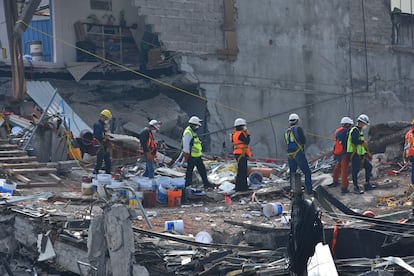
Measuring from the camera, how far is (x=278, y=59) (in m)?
26.6

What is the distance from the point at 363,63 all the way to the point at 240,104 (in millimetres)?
6109

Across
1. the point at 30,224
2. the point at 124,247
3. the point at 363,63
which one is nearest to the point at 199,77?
the point at 363,63

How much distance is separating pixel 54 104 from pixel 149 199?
6.92 m

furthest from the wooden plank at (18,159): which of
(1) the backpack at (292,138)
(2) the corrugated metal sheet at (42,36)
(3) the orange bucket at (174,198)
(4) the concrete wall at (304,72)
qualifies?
(2) the corrugated metal sheet at (42,36)

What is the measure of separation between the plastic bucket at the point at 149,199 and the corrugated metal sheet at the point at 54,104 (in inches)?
176

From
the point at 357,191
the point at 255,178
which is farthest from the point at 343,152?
the point at 255,178

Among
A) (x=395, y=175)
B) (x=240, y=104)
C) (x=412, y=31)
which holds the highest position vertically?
(x=412, y=31)

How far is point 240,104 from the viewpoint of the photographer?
25.4 metres

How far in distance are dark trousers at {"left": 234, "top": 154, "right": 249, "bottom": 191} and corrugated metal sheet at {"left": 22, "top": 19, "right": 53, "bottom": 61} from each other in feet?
32.4

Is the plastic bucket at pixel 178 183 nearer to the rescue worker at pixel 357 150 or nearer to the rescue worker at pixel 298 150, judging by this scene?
the rescue worker at pixel 298 150

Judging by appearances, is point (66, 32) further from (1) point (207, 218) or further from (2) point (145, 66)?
(1) point (207, 218)

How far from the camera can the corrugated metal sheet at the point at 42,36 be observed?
2497 cm

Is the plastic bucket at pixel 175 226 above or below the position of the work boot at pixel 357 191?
above

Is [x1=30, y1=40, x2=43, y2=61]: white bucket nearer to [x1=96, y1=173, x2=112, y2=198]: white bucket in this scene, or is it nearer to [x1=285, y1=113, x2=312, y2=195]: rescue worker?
[x1=96, y1=173, x2=112, y2=198]: white bucket
